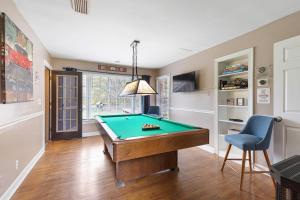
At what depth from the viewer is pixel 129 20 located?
236 centimetres

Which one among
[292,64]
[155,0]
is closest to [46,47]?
[155,0]

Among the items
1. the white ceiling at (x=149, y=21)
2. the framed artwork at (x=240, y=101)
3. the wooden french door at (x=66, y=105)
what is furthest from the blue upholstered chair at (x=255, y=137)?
the wooden french door at (x=66, y=105)

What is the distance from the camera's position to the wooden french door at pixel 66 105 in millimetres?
4410

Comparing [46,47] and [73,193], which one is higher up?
[46,47]

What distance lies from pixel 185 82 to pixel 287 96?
2310mm

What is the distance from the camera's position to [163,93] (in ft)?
18.5

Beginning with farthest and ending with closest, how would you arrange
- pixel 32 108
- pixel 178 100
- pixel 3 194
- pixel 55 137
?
pixel 178 100
pixel 55 137
pixel 32 108
pixel 3 194

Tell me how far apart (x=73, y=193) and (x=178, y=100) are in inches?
142

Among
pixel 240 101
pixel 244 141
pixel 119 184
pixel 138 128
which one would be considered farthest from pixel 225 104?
pixel 119 184

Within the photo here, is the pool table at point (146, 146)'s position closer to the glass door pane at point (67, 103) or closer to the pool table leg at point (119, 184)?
the pool table leg at point (119, 184)

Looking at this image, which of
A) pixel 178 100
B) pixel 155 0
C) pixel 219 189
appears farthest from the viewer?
pixel 178 100

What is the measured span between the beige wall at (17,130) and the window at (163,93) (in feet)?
12.0

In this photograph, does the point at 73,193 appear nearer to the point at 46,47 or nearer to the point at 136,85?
the point at 136,85

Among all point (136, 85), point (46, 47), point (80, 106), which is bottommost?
→ point (80, 106)
